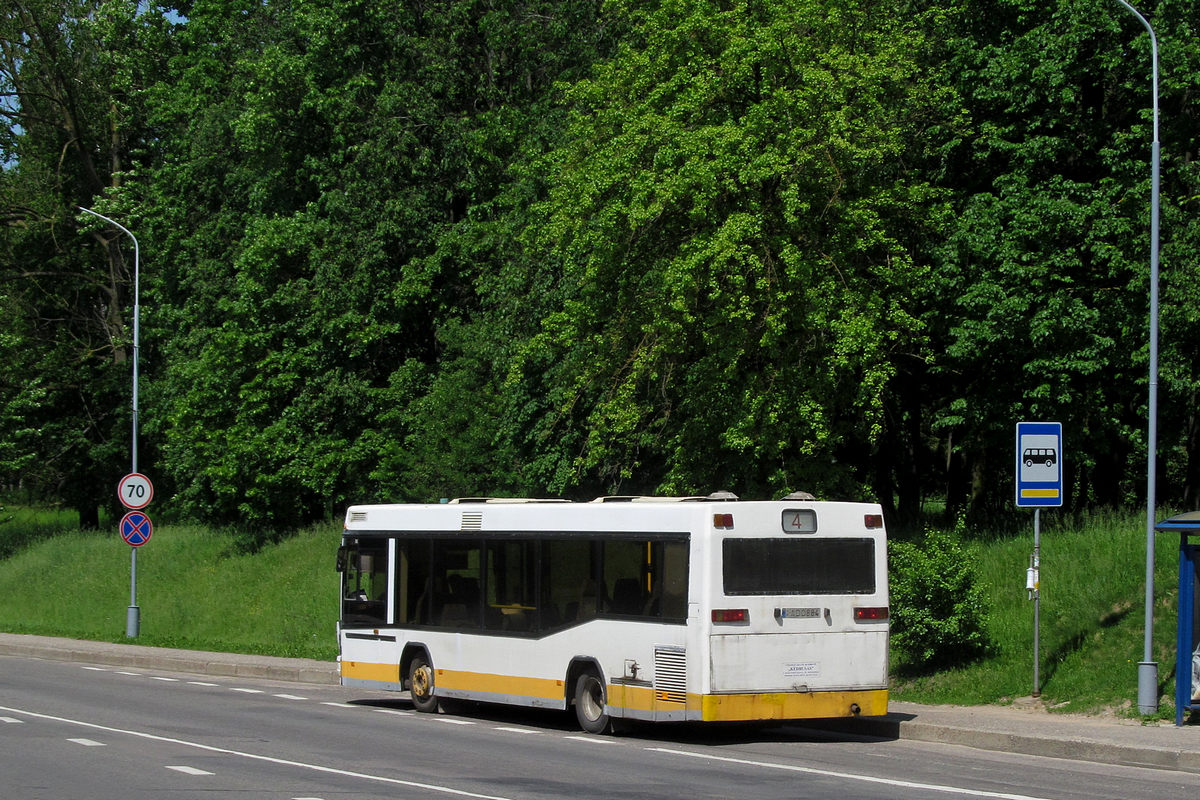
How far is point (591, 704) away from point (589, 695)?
103mm

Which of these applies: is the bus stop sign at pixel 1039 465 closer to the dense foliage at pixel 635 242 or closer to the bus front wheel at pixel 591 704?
the bus front wheel at pixel 591 704

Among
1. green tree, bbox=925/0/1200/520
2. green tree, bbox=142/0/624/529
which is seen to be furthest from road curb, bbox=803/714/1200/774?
green tree, bbox=142/0/624/529

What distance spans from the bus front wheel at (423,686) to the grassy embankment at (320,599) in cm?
609

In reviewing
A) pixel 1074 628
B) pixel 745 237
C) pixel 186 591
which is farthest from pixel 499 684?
pixel 186 591

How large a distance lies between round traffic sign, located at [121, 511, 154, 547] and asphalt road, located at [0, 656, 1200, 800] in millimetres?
12553

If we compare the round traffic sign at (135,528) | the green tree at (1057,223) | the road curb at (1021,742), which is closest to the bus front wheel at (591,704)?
the road curb at (1021,742)

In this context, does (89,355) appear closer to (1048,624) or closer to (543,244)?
(543,244)

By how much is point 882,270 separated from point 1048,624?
8410mm

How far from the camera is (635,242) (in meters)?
26.3

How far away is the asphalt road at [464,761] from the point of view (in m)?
11.2

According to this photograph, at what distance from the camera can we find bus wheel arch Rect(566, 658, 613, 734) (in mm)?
15906

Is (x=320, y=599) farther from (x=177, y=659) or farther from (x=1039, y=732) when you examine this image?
(x=1039, y=732)

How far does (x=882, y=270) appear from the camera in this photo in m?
25.6

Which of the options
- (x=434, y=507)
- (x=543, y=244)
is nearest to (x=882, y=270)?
(x=543, y=244)
